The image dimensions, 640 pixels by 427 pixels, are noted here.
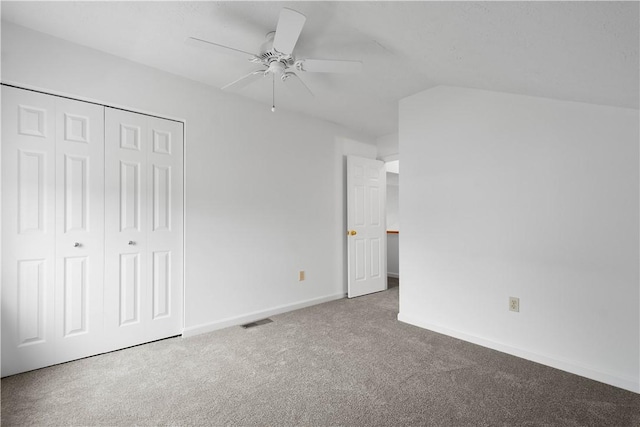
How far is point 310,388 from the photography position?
1952 millimetres

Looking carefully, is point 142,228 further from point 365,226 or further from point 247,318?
point 365,226

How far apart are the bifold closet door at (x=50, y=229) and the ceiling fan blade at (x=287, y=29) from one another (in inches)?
66.3

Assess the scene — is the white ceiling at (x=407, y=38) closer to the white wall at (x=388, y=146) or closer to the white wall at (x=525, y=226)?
the white wall at (x=525, y=226)

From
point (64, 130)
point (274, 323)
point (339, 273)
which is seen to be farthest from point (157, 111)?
point (339, 273)

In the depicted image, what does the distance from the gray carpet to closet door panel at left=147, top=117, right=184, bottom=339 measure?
0.27 m

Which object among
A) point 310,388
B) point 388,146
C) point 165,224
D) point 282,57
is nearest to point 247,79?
point 282,57

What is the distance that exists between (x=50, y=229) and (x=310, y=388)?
2.20 metres

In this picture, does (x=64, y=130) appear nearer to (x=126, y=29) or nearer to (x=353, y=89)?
(x=126, y=29)

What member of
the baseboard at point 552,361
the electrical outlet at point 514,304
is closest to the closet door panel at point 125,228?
the baseboard at point 552,361

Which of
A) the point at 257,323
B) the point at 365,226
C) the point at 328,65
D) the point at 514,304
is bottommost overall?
the point at 257,323

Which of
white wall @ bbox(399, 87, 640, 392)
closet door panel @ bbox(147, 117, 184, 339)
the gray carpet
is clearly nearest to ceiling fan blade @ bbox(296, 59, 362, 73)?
white wall @ bbox(399, 87, 640, 392)

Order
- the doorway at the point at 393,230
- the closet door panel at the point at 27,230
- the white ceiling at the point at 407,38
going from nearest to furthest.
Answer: the white ceiling at the point at 407,38 → the closet door panel at the point at 27,230 → the doorway at the point at 393,230

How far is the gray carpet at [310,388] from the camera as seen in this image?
1.66m

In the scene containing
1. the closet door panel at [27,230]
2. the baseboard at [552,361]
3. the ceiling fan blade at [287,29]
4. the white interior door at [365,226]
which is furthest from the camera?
the white interior door at [365,226]
